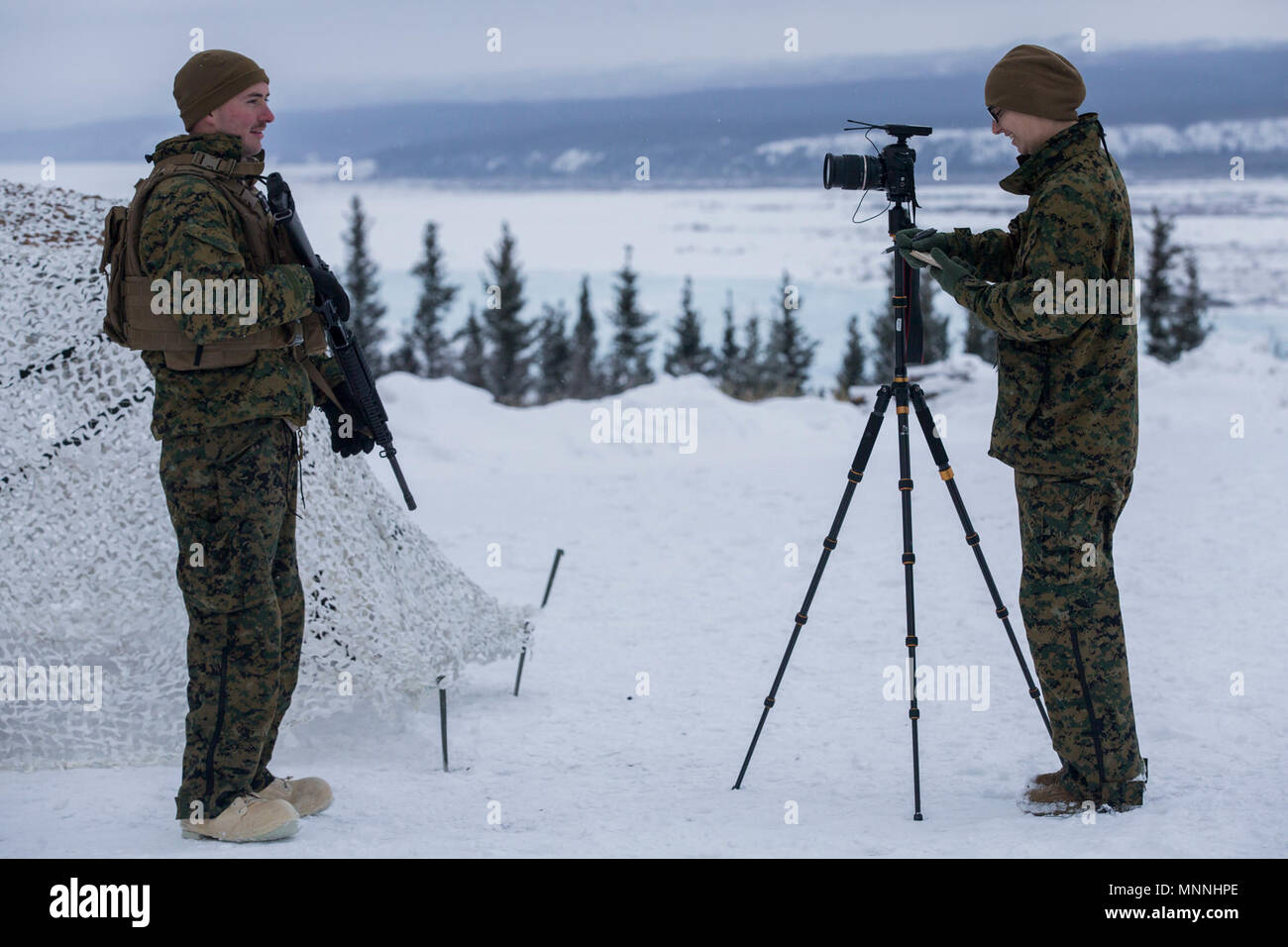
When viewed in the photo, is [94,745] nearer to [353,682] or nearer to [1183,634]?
[353,682]

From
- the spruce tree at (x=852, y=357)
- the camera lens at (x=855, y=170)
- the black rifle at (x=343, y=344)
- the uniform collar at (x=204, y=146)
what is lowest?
the spruce tree at (x=852, y=357)

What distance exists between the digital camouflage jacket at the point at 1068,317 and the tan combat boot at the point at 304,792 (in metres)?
2.41

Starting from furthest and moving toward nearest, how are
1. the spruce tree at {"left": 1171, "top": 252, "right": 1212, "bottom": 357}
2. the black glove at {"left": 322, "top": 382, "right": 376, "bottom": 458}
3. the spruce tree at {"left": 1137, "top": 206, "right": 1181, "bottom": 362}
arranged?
the spruce tree at {"left": 1137, "top": 206, "right": 1181, "bottom": 362}, the spruce tree at {"left": 1171, "top": 252, "right": 1212, "bottom": 357}, the black glove at {"left": 322, "top": 382, "right": 376, "bottom": 458}

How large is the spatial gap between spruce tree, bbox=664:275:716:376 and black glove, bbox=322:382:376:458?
6546 centimetres

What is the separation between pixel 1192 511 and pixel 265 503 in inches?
249

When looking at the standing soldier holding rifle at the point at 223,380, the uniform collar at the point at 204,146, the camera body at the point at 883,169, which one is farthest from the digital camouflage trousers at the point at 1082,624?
the uniform collar at the point at 204,146

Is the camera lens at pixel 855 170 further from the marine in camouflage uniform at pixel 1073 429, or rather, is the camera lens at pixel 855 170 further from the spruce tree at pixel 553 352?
the spruce tree at pixel 553 352

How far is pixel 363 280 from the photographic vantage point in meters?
85.2

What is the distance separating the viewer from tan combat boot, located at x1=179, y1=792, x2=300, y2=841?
12.8 feet

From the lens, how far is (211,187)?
3.75 meters

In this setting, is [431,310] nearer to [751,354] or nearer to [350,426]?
[751,354]

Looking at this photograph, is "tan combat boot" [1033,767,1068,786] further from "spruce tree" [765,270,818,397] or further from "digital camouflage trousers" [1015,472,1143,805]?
"spruce tree" [765,270,818,397]

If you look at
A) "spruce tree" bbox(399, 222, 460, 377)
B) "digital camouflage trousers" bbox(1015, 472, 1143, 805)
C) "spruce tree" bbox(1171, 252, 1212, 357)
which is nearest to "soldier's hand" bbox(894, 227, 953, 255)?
"digital camouflage trousers" bbox(1015, 472, 1143, 805)

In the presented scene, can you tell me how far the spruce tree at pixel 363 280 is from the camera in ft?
268
